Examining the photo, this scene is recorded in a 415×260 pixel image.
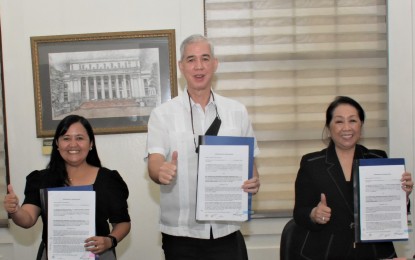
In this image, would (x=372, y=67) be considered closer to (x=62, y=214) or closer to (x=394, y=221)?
(x=394, y=221)

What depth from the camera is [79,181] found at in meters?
2.39

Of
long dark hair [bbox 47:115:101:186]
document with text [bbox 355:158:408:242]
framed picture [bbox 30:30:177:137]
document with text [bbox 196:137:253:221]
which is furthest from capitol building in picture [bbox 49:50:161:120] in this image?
document with text [bbox 355:158:408:242]

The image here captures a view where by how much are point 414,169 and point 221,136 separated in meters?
2.01

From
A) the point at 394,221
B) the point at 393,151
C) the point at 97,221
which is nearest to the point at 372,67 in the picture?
the point at 393,151

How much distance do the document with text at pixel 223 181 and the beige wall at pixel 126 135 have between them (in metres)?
1.35

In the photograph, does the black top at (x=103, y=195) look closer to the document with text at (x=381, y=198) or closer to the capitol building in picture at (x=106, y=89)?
the capitol building in picture at (x=106, y=89)

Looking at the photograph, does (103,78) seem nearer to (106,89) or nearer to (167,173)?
(106,89)

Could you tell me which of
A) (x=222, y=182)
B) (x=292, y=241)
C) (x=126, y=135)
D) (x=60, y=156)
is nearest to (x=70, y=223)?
(x=60, y=156)

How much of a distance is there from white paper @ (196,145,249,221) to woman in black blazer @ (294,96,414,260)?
45cm

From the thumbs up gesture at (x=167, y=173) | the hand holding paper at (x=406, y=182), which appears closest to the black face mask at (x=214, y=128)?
the thumbs up gesture at (x=167, y=173)

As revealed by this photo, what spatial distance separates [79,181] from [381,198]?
1.57 meters

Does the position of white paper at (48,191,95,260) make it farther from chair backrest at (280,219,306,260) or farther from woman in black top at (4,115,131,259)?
chair backrest at (280,219,306,260)

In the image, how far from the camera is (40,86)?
133 inches

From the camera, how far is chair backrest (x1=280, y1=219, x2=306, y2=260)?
2438mm
